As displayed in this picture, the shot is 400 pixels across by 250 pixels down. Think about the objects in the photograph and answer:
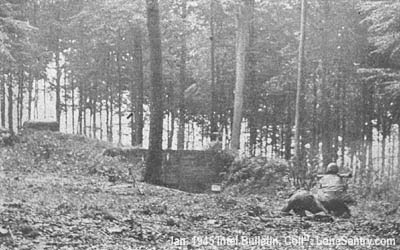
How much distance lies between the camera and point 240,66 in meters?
22.7

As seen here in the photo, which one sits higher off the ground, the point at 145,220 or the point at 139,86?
the point at 139,86

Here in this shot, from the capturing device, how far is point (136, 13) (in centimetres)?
2422

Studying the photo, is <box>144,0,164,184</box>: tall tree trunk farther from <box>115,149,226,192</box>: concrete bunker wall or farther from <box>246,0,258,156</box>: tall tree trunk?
<box>246,0,258,156</box>: tall tree trunk

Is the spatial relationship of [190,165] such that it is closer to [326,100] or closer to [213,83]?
[213,83]

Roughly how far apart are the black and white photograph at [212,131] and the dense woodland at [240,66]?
0.10 metres

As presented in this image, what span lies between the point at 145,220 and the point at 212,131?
19.8 metres

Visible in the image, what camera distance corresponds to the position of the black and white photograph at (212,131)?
8.45 meters

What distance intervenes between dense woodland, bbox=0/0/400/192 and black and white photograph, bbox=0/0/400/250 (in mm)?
96

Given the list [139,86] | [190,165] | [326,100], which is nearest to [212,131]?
[139,86]

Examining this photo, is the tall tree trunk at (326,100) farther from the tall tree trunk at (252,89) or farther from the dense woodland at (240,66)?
the tall tree trunk at (252,89)

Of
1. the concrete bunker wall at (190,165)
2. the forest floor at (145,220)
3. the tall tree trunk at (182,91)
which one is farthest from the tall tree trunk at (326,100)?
the forest floor at (145,220)

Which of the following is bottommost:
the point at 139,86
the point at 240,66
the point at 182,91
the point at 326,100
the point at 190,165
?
the point at 190,165

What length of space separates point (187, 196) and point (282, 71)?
17417 millimetres

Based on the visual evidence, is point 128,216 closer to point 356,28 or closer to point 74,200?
point 74,200
